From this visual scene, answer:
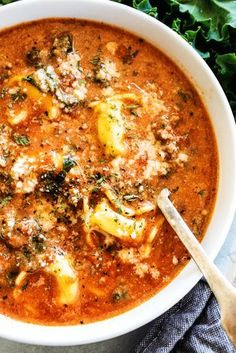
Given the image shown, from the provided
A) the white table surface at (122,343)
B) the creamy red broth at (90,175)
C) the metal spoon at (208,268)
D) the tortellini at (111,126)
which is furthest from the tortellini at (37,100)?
the white table surface at (122,343)

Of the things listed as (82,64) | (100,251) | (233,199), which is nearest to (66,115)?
(82,64)

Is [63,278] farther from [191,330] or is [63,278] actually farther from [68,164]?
[191,330]

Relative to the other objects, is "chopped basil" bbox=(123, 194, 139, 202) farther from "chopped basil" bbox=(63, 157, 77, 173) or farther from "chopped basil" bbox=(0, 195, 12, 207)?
"chopped basil" bbox=(0, 195, 12, 207)

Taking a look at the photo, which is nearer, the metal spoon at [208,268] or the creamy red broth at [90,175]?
the metal spoon at [208,268]

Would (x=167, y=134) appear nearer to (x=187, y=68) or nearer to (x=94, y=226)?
(x=187, y=68)

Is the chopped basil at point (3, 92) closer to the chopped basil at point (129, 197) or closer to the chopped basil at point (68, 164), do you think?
the chopped basil at point (68, 164)

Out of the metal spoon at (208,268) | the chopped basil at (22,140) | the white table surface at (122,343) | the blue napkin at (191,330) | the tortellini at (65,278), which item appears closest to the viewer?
the metal spoon at (208,268)

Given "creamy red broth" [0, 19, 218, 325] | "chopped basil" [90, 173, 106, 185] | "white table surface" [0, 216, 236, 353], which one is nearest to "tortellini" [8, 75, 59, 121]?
"creamy red broth" [0, 19, 218, 325]
